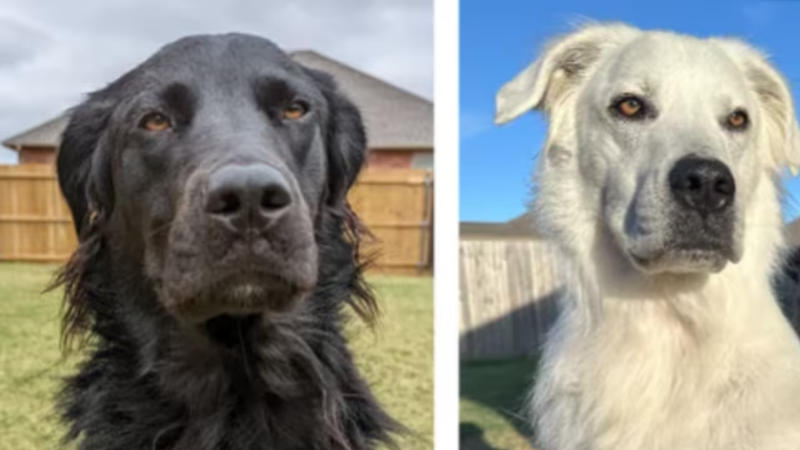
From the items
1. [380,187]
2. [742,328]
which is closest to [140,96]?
[380,187]

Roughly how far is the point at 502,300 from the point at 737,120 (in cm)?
96

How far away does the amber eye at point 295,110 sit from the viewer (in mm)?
1721

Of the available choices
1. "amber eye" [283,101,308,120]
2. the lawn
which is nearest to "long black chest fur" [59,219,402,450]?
"amber eye" [283,101,308,120]

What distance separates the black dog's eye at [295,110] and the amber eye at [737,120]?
807mm

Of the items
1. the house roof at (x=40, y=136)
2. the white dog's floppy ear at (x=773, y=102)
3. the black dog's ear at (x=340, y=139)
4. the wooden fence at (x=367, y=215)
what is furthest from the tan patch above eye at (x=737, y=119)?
the house roof at (x=40, y=136)

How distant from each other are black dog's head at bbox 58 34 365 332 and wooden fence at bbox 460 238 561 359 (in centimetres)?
66

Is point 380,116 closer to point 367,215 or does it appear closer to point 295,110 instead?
point 367,215

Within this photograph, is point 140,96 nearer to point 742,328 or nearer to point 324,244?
point 324,244

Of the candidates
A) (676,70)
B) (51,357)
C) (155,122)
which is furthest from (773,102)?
(51,357)

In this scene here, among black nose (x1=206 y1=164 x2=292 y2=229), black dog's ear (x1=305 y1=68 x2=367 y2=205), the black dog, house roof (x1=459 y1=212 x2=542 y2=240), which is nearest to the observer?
black nose (x1=206 y1=164 x2=292 y2=229)

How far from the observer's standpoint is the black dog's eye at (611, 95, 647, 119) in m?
1.78

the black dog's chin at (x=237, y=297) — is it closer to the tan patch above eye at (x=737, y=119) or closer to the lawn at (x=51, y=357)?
the lawn at (x=51, y=357)

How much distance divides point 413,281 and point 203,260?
105cm

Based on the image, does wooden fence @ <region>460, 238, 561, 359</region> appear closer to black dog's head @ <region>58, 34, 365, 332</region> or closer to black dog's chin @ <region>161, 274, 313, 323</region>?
black dog's head @ <region>58, 34, 365, 332</region>
